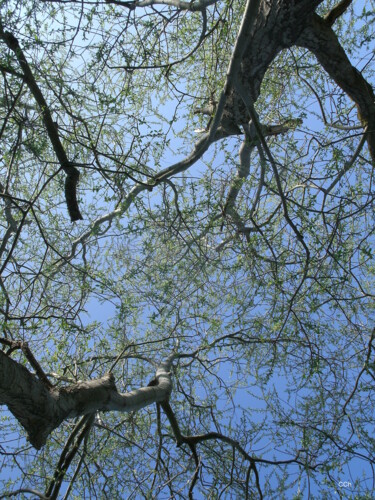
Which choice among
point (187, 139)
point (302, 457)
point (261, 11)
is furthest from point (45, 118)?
point (302, 457)

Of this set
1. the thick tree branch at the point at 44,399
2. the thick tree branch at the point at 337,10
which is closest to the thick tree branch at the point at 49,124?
the thick tree branch at the point at 44,399

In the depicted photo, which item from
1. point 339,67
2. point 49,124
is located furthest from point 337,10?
point 49,124

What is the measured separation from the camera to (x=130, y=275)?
Answer: 4281 mm

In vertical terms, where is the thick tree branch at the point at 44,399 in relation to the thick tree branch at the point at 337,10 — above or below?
below

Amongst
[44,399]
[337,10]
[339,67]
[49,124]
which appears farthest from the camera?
[339,67]

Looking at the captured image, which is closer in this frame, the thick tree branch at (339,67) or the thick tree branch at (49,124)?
the thick tree branch at (49,124)

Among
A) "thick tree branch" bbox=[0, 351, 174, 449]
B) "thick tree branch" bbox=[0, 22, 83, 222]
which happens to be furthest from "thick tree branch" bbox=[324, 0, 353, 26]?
"thick tree branch" bbox=[0, 351, 174, 449]

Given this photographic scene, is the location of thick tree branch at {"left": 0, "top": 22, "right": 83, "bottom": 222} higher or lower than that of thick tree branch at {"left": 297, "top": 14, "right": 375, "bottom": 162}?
lower

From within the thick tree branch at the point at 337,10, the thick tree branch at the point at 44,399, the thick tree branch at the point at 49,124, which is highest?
the thick tree branch at the point at 337,10

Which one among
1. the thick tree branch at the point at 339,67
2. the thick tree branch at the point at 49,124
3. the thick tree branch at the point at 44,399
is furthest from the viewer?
the thick tree branch at the point at 339,67

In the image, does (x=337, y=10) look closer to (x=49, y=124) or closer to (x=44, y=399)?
(x=49, y=124)

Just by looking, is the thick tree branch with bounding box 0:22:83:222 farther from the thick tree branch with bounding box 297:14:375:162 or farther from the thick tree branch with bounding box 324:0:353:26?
the thick tree branch with bounding box 324:0:353:26

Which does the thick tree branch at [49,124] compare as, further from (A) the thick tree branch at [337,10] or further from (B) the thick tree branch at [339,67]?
(A) the thick tree branch at [337,10]

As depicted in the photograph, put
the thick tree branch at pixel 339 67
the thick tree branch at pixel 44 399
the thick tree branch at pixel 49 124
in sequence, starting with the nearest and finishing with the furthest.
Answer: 1. the thick tree branch at pixel 44 399
2. the thick tree branch at pixel 49 124
3. the thick tree branch at pixel 339 67
